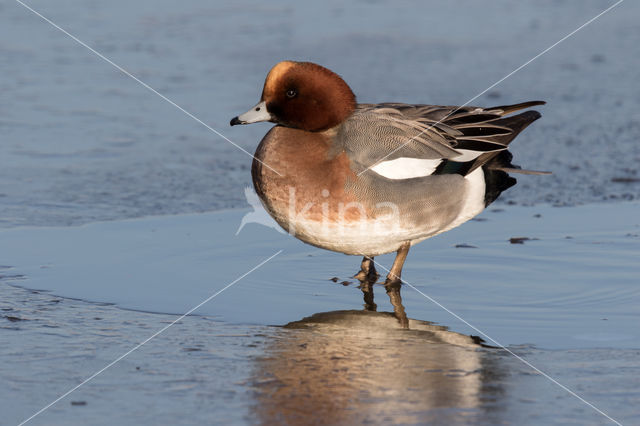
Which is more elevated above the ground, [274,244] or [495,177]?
[495,177]

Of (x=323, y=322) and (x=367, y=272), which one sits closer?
(x=323, y=322)

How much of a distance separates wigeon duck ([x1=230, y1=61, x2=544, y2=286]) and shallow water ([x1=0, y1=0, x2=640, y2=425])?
30cm

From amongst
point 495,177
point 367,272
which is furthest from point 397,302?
point 495,177

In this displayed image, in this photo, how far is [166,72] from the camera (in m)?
8.34

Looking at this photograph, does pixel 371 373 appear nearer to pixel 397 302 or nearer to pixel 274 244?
pixel 397 302

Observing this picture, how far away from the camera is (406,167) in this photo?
4.61 metres

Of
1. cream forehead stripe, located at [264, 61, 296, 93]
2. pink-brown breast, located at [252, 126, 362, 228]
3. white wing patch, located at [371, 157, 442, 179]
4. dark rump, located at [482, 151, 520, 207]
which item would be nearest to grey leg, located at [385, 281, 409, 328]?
pink-brown breast, located at [252, 126, 362, 228]

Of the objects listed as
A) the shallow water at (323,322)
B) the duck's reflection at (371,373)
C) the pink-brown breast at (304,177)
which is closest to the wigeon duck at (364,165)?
the pink-brown breast at (304,177)

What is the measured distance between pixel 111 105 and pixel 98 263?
9.89ft

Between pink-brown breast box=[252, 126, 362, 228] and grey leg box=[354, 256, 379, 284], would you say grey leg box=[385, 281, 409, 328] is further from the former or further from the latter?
pink-brown breast box=[252, 126, 362, 228]

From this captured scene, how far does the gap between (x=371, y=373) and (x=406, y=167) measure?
4.84 ft

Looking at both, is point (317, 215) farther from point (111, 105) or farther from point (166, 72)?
point (166, 72)

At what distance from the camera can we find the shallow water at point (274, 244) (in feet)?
10.6

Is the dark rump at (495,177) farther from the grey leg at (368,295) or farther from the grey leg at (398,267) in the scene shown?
the grey leg at (368,295)
